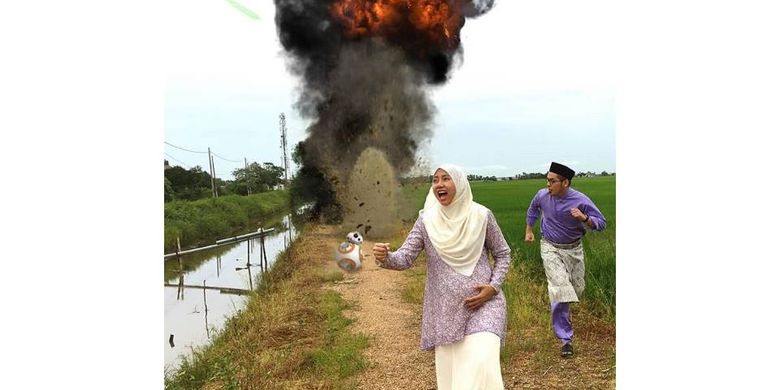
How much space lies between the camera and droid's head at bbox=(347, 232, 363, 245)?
4.38 m

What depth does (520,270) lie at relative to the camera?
4.83 meters

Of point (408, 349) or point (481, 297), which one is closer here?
point (481, 297)

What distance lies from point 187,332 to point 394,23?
255 cm

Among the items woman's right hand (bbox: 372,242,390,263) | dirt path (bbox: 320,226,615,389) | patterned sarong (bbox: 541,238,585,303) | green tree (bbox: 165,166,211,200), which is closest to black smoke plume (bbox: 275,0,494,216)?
dirt path (bbox: 320,226,615,389)

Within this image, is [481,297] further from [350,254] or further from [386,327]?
[386,327]

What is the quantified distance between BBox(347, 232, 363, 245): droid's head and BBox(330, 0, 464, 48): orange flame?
1369 millimetres

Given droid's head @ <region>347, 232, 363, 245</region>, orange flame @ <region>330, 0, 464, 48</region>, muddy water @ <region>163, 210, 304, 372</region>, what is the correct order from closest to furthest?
1. droid's head @ <region>347, 232, 363, 245</region>
2. orange flame @ <region>330, 0, 464, 48</region>
3. muddy water @ <region>163, 210, 304, 372</region>

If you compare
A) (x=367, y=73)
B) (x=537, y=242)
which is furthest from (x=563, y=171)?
(x=367, y=73)

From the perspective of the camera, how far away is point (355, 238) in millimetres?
4414

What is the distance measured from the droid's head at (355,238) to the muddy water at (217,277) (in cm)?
65

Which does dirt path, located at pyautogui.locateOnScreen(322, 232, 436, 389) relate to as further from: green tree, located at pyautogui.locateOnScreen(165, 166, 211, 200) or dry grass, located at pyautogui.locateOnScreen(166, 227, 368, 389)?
green tree, located at pyautogui.locateOnScreen(165, 166, 211, 200)

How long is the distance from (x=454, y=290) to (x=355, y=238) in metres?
1.03

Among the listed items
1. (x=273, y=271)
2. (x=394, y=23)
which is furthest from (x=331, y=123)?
(x=273, y=271)

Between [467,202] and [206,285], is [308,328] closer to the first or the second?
[206,285]
